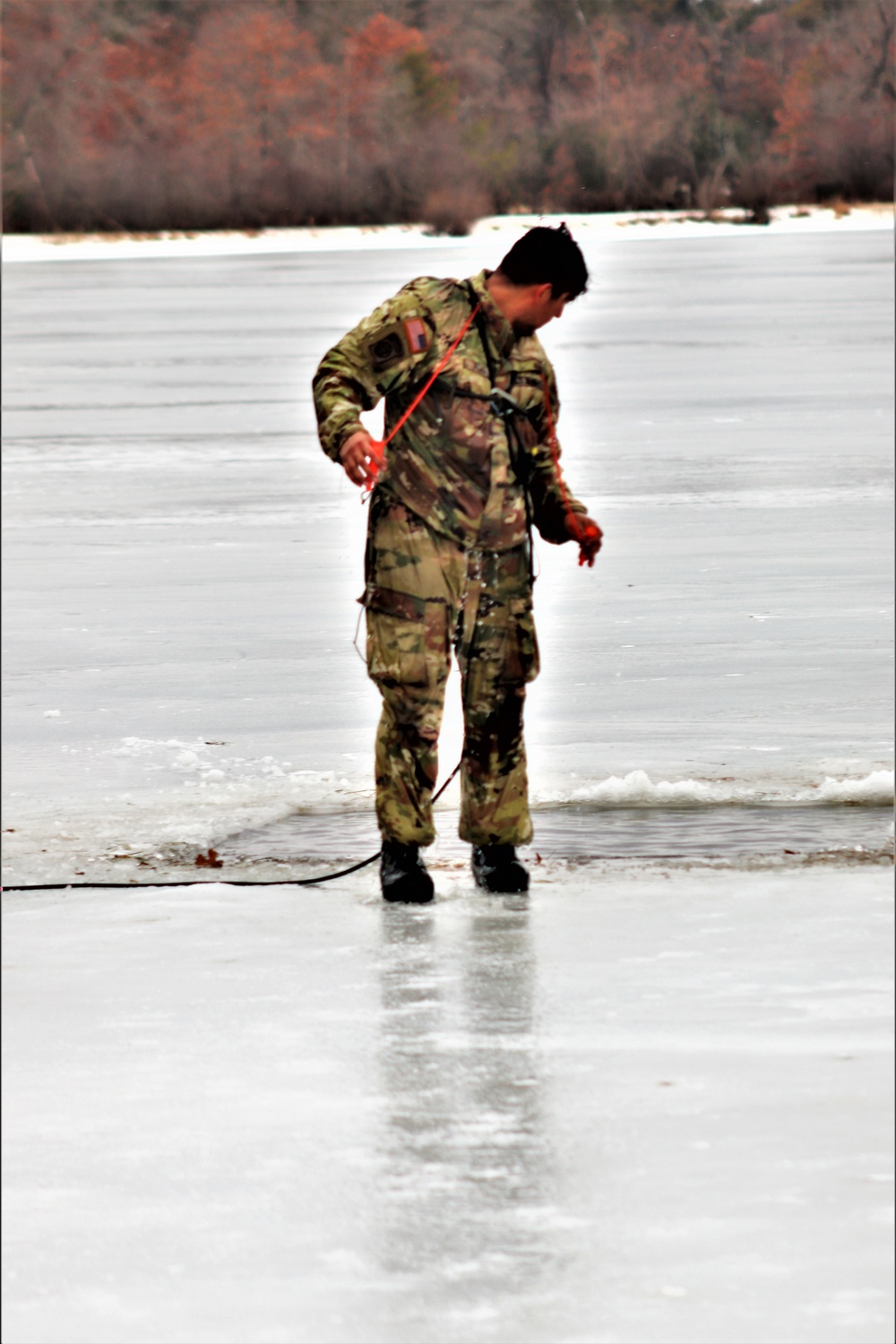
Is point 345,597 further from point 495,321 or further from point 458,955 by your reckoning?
point 458,955

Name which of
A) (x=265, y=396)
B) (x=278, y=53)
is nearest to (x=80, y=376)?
(x=265, y=396)

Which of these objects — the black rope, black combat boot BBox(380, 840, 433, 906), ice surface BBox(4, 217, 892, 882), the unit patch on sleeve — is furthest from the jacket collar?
ice surface BBox(4, 217, 892, 882)

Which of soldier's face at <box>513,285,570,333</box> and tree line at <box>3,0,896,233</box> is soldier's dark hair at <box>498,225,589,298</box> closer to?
soldier's face at <box>513,285,570,333</box>

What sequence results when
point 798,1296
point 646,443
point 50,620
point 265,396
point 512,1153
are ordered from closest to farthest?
point 798,1296 < point 512,1153 < point 50,620 < point 646,443 < point 265,396

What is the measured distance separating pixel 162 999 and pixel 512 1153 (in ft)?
2.90

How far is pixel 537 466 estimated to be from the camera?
429cm

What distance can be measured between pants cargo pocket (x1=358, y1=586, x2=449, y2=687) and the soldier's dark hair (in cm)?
65

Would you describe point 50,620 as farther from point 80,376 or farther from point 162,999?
point 80,376

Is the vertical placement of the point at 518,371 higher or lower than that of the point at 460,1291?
higher

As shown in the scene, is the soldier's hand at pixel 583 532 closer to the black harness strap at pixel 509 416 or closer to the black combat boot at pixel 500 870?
the black harness strap at pixel 509 416

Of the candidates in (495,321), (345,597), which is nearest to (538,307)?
(495,321)

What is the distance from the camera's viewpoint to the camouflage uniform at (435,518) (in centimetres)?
409

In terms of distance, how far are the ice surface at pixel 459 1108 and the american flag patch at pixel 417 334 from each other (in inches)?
43.0

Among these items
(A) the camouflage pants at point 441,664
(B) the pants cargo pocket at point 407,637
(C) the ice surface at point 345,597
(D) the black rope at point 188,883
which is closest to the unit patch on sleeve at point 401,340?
(A) the camouflage pants at point 441,664
